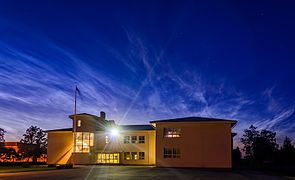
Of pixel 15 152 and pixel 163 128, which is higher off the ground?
pixel 163 128

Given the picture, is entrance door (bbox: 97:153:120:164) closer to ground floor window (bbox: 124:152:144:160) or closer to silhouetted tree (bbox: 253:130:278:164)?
ground floor window (bbox: 124:152:144:160)

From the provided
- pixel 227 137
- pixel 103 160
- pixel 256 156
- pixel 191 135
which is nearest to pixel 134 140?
pixel 103 160

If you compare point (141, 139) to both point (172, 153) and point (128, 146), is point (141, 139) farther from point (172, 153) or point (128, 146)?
point (172, 153)

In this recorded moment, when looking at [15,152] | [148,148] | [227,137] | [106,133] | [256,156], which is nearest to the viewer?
[227,137]

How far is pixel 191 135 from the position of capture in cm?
4312

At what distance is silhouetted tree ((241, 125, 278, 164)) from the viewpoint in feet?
280

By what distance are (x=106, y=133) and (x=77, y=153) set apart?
206 inches

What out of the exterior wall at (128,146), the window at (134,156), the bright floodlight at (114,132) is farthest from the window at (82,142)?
the window at (134,156)

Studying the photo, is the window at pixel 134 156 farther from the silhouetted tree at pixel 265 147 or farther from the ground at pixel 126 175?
the silhouetted tree at pixel 265 147

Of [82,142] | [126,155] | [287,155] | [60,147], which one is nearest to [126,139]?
[126,155]

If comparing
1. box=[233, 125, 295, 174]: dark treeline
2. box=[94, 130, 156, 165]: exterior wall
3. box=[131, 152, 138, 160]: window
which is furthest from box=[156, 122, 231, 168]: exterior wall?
box=[233, 125, 295, 174]: dark treeline

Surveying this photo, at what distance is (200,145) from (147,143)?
32.2 feet

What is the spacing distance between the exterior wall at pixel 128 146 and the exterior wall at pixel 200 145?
5.88m

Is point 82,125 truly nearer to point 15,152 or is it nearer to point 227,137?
point 15,152
